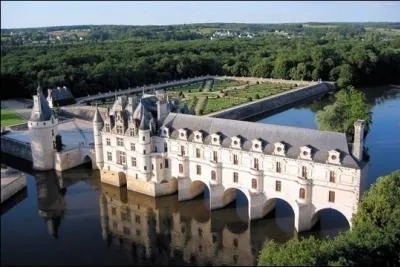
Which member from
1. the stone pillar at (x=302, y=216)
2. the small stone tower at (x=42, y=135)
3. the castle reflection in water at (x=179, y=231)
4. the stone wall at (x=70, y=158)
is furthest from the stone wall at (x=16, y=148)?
the stone pillar at (x=302, y=216)

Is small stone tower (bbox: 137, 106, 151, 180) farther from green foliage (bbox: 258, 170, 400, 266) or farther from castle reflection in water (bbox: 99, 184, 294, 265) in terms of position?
green foliage (bbox: 258, 170, 400, 266)

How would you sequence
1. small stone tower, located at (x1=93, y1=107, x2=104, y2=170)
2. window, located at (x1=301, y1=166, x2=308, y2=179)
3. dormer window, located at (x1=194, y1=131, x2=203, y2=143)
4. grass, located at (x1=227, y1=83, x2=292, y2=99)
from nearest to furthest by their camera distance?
window, located at (x1=301, y1=166, x2=308, y2=179) → dormer window, located at (x1=194, y1=131, x2=203, y2=143) → small stone tower, located at (x1=93, y1=107, x2=104, y2=170) → grass, located at (x1=227, y1=83, x2=292, y2=99)

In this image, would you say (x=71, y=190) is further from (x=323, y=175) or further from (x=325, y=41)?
(x=325, y=41)

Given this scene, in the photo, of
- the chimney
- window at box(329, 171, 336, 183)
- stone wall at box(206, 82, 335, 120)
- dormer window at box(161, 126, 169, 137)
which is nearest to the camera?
the chimney

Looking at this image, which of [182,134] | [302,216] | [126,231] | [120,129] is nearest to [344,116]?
[182,134]

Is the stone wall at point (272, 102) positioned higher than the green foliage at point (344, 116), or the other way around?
the green foliage at point (344, 116)

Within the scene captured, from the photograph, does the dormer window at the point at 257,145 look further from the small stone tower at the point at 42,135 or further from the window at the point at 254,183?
the small stone tower at the point at 42,135

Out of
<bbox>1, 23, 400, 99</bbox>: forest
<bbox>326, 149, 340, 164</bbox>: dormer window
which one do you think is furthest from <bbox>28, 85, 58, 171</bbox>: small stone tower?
<bbox>1, 23, 400, 99</bbox>: forest
